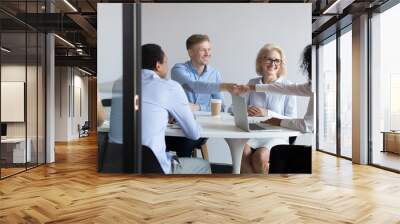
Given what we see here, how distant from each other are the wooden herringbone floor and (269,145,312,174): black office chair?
159 mm

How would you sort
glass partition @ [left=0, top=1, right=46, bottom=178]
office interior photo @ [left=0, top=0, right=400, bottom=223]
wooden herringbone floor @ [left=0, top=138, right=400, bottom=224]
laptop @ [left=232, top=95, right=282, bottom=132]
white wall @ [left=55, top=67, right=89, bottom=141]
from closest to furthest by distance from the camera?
wooden herringbone floor @ [left=0, top=138, right=400, bottom=224] → office interior photo @ [left=0, top=0, right=400, bottom=223] → laptop @ [left=232, top=95, right=282, bottom=132] → glass partition @ [left=0, top=1, right=46, bottom=178] → white wall @ [left=55, top=67, right=89, bottom=141]

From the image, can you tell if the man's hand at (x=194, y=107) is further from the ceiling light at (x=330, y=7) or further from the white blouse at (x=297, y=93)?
the ceiling light at (x=330, y=7)

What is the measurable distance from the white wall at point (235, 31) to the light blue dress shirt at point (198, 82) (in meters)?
0.12

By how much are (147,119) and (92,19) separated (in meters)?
3.47

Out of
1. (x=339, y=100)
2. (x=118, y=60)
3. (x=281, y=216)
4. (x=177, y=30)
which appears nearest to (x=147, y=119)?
(x=118, y=60)

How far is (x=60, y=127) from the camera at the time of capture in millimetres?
15062

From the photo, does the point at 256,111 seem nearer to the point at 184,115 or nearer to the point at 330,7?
the point at 184,115

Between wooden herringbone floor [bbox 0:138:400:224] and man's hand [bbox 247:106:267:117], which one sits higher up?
man's hand [bbox 247:106:267:117]

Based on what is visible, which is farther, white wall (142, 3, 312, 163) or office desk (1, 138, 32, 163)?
office desk (1, 138, 32, 163)

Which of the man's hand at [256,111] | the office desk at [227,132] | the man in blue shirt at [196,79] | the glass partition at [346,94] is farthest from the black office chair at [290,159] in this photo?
the glass partition at [346,94]

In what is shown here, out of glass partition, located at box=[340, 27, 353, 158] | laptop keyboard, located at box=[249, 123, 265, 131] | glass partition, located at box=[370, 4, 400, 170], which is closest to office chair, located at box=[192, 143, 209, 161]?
laptop keyboard, located at box=[249, 123, 265, 131]

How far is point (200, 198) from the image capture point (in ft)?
15.6

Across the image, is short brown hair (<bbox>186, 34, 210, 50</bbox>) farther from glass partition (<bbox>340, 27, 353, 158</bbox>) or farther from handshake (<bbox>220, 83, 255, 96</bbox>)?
glass partition (<bbox>340, 27, 353, 158</bbox>)

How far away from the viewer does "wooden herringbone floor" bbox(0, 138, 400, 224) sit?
3.90 metres
